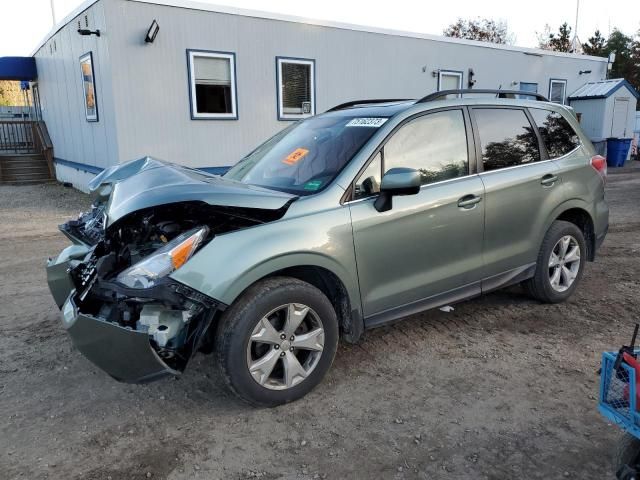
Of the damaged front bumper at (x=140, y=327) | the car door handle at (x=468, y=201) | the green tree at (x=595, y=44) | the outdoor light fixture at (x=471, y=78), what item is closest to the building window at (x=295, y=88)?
the outdoor light fixture at (x=471, y=78)

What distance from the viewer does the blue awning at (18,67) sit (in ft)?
57.5

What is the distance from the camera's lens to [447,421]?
2963 millimetres

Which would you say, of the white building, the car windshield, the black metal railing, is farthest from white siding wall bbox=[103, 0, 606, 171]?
the black metal railing

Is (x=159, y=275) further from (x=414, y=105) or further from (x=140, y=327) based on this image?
(x=414, y=105)

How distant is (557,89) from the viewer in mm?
18984

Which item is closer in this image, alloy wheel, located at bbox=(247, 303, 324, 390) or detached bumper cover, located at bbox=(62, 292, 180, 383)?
detached bumper cover, located at bbox=(62, 292, 180, 383)

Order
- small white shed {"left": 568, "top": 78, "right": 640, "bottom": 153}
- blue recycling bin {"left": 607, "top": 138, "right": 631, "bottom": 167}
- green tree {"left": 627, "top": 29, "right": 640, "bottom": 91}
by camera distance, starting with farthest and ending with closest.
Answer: green tree {"left": 627, "top": 29, "right": 640, "bottom": 91}, small white shed {"left": 568, "top": 78, "right": 640, "bottom": 153}, blue recycling bin {"left": 607, "top": 138, "right": 631, "bottom": 167}

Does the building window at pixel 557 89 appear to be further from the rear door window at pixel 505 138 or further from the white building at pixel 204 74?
the rear door window at pixel 505 138

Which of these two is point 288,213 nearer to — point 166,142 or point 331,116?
point 331,116

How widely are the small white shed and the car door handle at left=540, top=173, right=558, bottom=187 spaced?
16357 millimetres

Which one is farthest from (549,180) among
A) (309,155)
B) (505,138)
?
(309,155)

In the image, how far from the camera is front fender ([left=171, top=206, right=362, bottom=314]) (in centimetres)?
276

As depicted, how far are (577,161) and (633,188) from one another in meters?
9.93

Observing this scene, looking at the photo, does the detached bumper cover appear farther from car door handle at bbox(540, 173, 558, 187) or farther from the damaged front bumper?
car door handle at bbox(540, 173, 558, 187)
